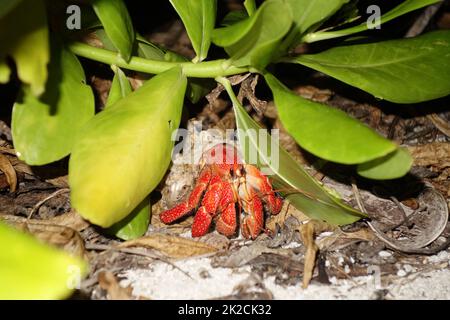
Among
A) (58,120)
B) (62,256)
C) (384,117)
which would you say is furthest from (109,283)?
(384,117)

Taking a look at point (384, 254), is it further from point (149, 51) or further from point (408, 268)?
point (149, 51)

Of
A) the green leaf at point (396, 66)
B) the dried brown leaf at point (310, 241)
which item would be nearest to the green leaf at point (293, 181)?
the dried brown leaf at point (310, 241)

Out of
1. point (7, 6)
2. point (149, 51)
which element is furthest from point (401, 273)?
point (7, 6)

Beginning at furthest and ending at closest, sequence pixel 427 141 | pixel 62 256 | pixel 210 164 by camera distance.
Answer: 1. pixel 427 141
2. pixel 210 164
3. pixel 62 256

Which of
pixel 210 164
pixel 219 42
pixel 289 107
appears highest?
pixel 219 42

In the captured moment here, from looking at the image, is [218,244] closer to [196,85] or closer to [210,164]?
[210,164]
